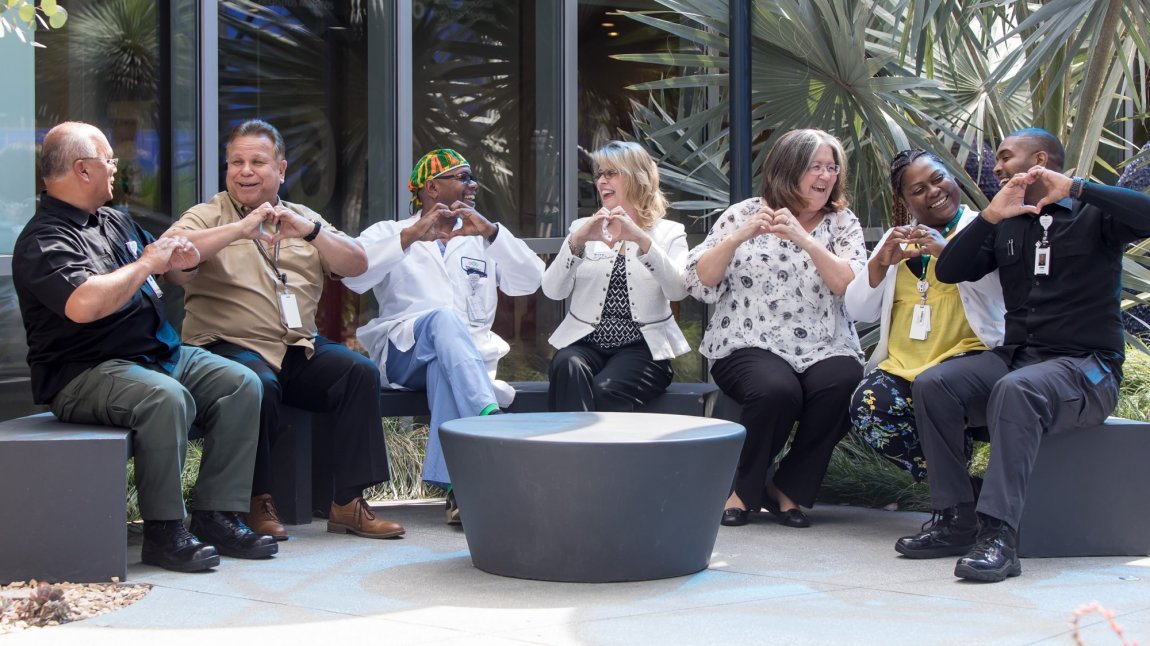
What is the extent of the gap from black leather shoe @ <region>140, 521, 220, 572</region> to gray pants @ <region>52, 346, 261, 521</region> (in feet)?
0.19

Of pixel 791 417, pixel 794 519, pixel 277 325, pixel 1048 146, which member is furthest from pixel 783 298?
pixel 277 325

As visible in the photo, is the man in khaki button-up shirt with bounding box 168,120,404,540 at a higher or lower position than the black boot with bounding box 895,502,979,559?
higher

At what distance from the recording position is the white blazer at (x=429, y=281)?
500 centimetres

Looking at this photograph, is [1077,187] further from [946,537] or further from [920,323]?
[946,537]

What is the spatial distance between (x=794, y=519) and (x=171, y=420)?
7.37 feet

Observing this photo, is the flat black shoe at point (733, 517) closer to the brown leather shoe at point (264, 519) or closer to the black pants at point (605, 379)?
the black pants at point (605, 379)

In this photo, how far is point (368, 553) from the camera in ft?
14.2

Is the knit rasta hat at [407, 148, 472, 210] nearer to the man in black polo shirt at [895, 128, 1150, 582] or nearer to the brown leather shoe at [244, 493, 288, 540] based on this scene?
the brown leather shoe at [244, 493, 288, 540]


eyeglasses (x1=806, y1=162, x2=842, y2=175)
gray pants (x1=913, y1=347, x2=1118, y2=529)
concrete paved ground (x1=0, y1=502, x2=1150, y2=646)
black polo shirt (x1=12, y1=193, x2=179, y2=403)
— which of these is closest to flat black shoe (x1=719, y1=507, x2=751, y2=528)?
concrete paved ground (x1=0, y1=502, x2=1150, y2=646)

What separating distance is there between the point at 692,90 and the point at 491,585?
484 centimetres

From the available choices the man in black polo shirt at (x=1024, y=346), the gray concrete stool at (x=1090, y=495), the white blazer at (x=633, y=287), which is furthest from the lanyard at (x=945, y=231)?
the white blazer at (x=633, y=287)

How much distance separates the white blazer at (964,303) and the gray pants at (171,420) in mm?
2180

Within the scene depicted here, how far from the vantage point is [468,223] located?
513cm

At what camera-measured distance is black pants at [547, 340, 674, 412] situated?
499 cm
